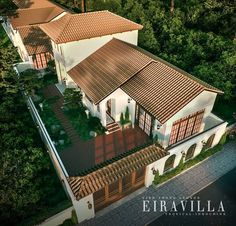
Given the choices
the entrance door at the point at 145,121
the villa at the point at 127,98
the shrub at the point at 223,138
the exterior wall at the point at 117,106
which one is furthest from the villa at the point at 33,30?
the shrub at the point at 223,138

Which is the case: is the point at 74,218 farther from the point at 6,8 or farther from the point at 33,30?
the point at 6,8

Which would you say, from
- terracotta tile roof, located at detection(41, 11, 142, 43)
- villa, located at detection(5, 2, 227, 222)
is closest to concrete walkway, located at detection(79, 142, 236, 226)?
villa, located at detection(5, 2, 227, 222)

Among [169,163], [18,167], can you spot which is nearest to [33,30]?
[18,167]

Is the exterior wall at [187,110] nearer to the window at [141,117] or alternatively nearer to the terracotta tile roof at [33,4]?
the window at [141,117]

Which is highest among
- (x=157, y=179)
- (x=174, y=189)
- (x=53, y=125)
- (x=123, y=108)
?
(x=123, y=108)

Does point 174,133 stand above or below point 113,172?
above

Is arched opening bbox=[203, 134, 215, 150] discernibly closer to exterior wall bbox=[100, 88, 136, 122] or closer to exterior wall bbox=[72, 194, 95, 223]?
exterior wall bbox=[100, 88, 136, 122]
